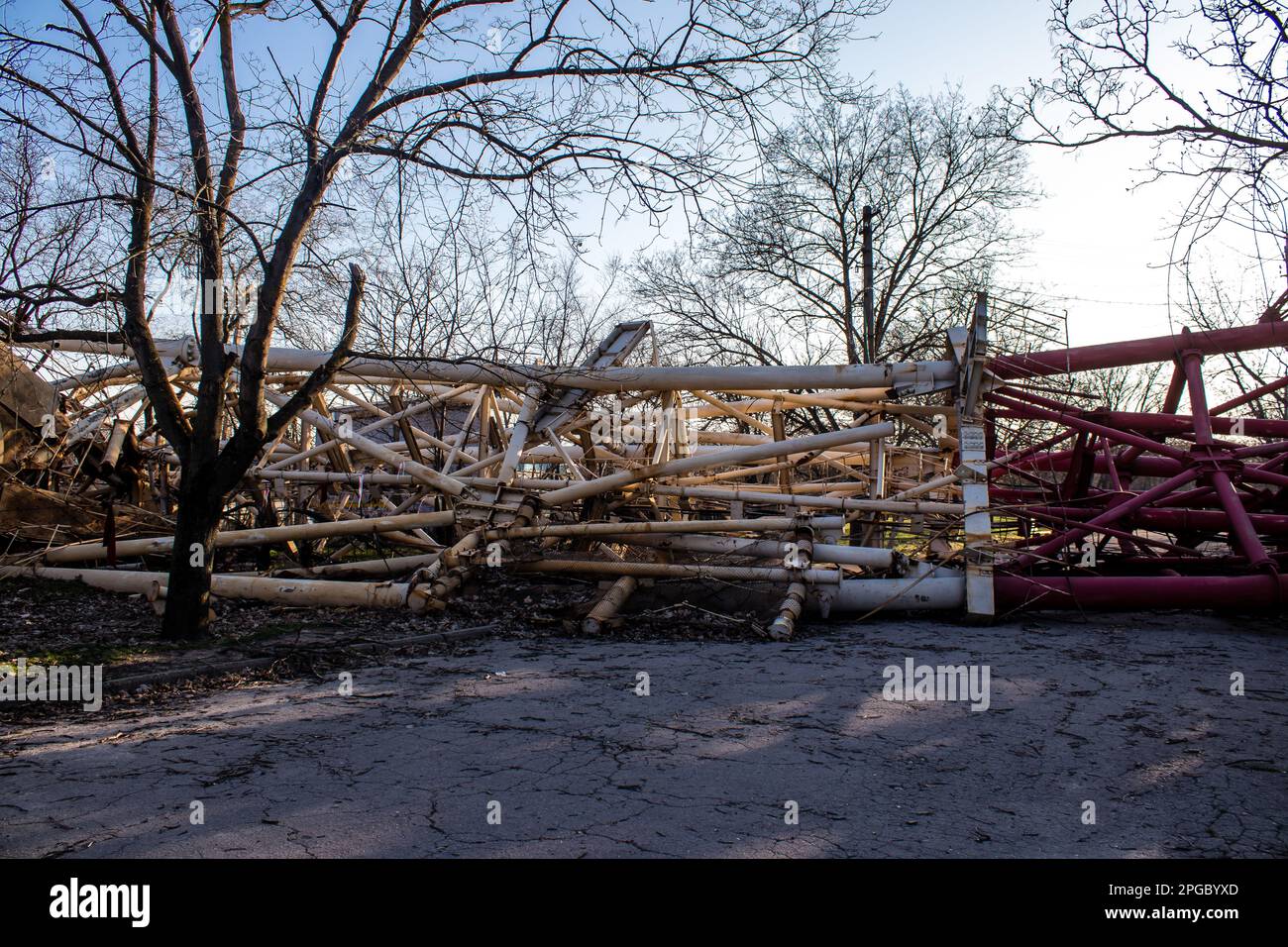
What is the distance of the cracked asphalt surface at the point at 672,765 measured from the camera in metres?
3.39

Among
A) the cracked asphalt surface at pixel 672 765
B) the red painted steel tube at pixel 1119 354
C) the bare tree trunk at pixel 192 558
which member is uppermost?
the red painted steel tube at pixel 1119 354

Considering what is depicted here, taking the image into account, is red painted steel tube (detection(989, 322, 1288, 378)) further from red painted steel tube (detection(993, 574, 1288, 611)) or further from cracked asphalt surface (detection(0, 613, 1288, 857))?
cracked asphalt surface (detection(0, 613, 1288, 857))

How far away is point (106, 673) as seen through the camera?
19.7 feet

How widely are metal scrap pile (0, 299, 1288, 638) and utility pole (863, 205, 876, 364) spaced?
1259cm

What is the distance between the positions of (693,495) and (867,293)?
51.8 feet

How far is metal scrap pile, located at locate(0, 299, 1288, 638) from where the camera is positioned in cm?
869

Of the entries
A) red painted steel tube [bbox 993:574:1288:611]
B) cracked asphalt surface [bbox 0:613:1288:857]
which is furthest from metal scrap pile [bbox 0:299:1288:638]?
cracked asphalt surface [bbox 0:613:1288:857]

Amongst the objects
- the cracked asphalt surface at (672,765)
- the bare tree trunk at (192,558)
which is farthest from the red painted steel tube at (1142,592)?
the bare tree trunk at (192,558)

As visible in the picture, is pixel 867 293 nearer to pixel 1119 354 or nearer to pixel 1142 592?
pixel 1119 354

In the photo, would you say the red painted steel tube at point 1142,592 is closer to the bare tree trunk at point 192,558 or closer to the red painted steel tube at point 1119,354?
the red painted steel tube at point 1119,354

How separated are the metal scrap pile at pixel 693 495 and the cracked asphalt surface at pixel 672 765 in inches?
79.2

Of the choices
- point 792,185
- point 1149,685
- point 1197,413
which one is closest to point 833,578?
point 1149,685
